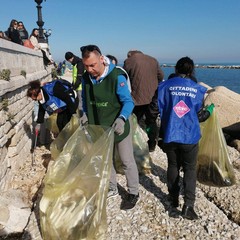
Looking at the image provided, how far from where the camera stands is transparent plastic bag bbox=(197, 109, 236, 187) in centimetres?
378

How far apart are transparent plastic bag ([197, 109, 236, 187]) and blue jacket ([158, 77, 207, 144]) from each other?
42.3 inches

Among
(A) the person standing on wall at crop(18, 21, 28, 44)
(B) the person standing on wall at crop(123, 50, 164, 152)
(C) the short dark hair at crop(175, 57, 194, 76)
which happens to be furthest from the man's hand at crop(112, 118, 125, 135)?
(A) the person standing on wall at crop(18, 21, 28, 44)

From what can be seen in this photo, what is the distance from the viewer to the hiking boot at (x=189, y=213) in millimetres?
2963

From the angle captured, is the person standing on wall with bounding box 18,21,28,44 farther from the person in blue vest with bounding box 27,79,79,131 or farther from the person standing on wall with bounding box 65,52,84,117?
the person in blue vest with bounding box 27,79,79,131

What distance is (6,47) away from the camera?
13.4ft

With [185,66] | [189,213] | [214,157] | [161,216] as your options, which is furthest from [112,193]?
[185,66]

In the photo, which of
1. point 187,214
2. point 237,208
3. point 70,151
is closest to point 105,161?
point 70,151

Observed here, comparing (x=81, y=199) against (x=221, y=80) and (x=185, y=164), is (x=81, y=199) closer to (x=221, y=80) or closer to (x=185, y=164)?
(x=185, y=164)

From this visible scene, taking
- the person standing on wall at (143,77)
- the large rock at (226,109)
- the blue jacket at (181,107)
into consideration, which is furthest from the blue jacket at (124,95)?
the large rock at (226,109)

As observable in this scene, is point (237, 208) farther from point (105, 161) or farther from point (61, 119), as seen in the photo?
point (61, 119)

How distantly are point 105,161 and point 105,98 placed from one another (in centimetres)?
62

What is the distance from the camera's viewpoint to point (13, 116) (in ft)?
13.4

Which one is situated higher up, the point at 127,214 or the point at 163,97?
the point at 163,97

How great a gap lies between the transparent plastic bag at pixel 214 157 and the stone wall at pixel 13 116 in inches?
105
